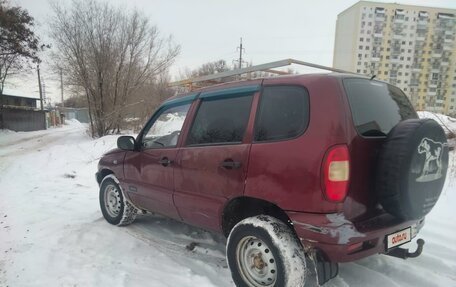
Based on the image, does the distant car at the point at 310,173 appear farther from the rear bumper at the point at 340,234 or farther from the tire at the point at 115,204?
the tire at the point at 115,204

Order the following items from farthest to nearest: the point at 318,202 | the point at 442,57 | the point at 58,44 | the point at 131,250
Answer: the point at 442,57 → the point at 58,44 → the point at 131,250 → the point at 318,202

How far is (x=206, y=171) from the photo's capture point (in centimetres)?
313

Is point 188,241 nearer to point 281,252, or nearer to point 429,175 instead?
point 281,252

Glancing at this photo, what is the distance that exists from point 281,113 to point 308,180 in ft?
2.03

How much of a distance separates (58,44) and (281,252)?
1927 cm

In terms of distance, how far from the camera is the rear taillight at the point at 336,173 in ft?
7.64

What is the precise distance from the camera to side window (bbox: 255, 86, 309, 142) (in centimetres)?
255

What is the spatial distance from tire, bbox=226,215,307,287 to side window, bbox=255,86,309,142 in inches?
27.8

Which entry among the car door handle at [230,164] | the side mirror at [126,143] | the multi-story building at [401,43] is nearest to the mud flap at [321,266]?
the car door handle at [230,164]

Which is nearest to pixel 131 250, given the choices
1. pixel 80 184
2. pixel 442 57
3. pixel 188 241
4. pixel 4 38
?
pixel 188 241

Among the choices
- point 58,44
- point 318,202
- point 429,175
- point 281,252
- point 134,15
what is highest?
point 134,15

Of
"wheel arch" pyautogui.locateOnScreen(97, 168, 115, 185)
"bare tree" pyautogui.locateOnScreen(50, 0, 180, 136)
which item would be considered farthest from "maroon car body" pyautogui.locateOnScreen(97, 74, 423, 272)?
"bare tree" pyautogui.locateOnScreen(50, 0, 180, 136)

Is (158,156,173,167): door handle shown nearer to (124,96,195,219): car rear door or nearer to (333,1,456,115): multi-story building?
(124,96,195,219): car rear door

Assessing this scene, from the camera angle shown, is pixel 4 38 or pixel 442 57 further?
pixel 442 57
